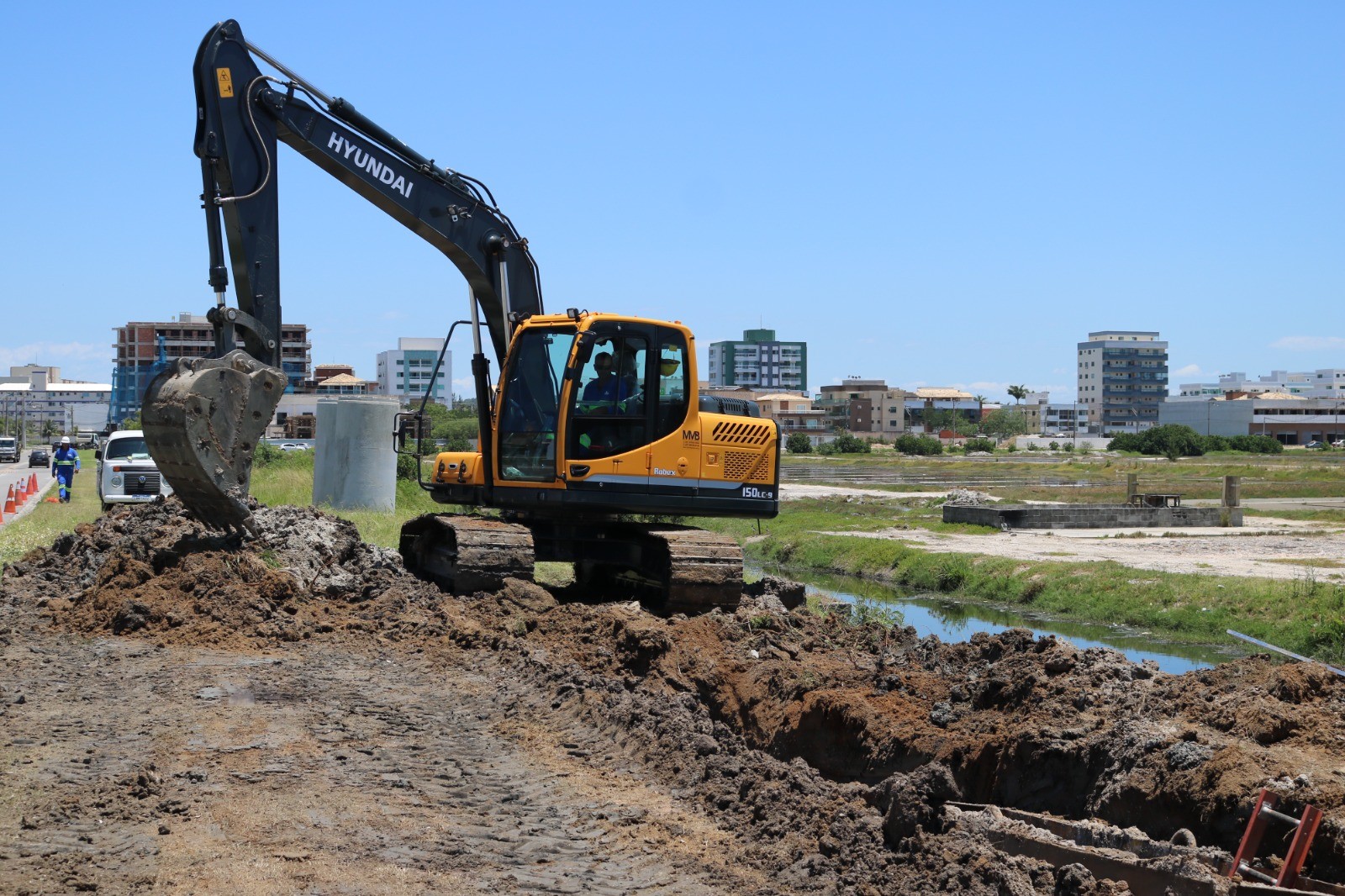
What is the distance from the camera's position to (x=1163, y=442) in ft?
371

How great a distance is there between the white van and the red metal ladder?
85.0 ft

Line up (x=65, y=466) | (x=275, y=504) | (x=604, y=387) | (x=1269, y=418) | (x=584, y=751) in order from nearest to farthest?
(x=584, y=751) < (x=604, y=387) < (x=275, y=504) < (x=65, y=466) < (x=1269, y=418)

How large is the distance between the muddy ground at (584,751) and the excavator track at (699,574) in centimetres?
107

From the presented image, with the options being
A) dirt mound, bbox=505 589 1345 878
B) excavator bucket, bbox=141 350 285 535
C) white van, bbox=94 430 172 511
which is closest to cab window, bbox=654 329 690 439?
dirt mound, bbox=505 589 1345 878

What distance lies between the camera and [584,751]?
8.43 m

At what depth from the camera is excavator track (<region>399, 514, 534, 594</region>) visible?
13.6 meters

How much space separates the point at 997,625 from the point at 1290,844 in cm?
1457

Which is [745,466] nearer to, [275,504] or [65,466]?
[275,504]

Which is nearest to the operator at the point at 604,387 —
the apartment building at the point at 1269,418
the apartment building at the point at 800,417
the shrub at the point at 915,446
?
the shrub at the point at 915,446

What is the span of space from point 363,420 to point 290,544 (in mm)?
14460

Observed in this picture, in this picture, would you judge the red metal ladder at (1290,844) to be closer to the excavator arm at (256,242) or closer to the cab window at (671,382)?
the cab window at (671,382)

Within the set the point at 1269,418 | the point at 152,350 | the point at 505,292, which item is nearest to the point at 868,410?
the point at 1269,418

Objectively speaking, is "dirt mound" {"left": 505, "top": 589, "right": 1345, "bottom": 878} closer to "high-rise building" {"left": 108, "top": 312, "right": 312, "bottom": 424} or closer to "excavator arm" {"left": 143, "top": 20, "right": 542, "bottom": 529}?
"excavator arm" {"left": 143, "top": 20, "right": 542, "bottom": 529}

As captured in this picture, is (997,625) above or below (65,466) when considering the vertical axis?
below
